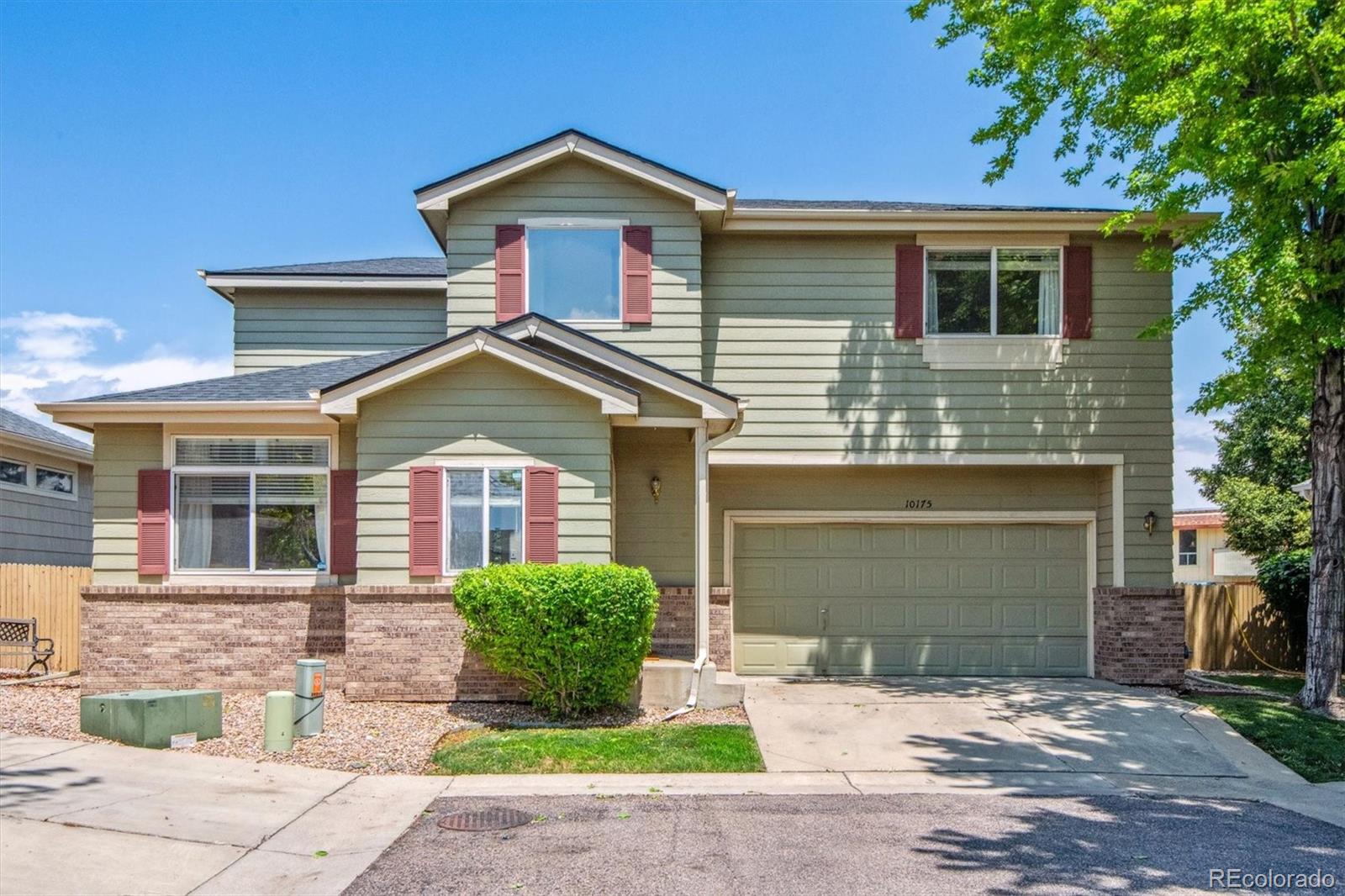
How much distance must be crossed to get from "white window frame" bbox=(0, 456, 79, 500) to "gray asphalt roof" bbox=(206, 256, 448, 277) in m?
5.60

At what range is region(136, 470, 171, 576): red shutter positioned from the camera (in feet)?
41.3

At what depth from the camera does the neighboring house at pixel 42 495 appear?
58.5ft

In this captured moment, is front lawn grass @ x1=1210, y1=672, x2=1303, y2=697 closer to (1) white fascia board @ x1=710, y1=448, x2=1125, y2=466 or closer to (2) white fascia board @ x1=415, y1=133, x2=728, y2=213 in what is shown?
(1) white fascia board @ x1=710, y1=448, x2=1125, y2=466

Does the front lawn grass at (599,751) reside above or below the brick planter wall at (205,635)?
below

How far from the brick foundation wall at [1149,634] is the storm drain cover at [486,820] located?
935 centimetres

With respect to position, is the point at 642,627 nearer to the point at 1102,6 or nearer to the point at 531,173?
the point at 531,173

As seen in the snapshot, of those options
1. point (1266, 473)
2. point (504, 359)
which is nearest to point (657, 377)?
point (504, 359)

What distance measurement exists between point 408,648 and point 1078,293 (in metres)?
9.51

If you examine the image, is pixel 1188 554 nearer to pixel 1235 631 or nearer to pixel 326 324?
pixel 1235 631

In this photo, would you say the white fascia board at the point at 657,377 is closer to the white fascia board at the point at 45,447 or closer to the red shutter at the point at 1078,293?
the red shutter at the point at 1078,293

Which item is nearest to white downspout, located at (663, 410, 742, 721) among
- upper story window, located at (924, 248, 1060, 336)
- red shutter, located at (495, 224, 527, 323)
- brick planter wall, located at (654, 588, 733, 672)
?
brick planter wall, located at (654, 588, 733, 672)

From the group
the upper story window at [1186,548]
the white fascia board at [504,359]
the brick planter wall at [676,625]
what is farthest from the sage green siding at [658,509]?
the upper story window at [1186,548]

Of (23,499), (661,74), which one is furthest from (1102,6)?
(23,499)

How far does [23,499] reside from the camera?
1831 centimetres
